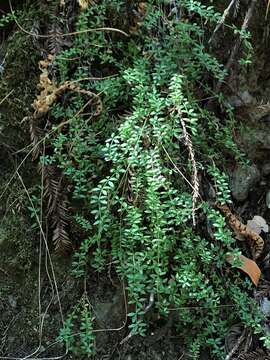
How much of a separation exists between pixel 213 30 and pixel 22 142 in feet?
3.40

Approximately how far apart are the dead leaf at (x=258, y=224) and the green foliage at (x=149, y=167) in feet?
0.83

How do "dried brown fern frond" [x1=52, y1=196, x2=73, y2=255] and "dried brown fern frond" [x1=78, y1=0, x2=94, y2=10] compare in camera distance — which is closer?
"dried brown fern frond" [x1=52, y1=196, x2=73, y2=255]

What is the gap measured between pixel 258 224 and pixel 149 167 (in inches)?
28.1

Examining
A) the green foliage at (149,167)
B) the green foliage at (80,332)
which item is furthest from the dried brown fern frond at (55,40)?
the green foliage at (80,332)

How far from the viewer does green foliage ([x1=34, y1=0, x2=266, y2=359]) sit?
2.25 metres

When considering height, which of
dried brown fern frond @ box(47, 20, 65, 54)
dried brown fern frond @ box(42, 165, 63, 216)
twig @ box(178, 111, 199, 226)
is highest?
dried brown fern frond @ box(47, 20, 65, 54)

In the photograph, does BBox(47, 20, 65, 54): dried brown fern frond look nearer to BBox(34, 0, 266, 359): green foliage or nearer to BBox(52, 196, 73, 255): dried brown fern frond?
BBox(34, 0, 266, 359): green foliage

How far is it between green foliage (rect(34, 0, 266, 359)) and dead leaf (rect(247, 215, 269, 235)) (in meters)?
0.25

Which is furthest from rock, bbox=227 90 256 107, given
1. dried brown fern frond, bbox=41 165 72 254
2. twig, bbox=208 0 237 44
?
dried brown fern frond, bbox=41 165 72 254

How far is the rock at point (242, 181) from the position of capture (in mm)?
2725

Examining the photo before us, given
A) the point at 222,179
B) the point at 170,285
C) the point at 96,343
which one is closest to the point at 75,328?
the point at 96,343

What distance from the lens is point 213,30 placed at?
2754 millimetres

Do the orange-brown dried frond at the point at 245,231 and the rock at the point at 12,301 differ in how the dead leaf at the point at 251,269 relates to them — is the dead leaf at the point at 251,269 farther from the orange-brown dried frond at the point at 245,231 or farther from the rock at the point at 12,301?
the rock at the point at 12,301

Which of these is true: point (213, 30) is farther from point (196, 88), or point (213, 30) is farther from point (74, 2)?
point (74, 2)
